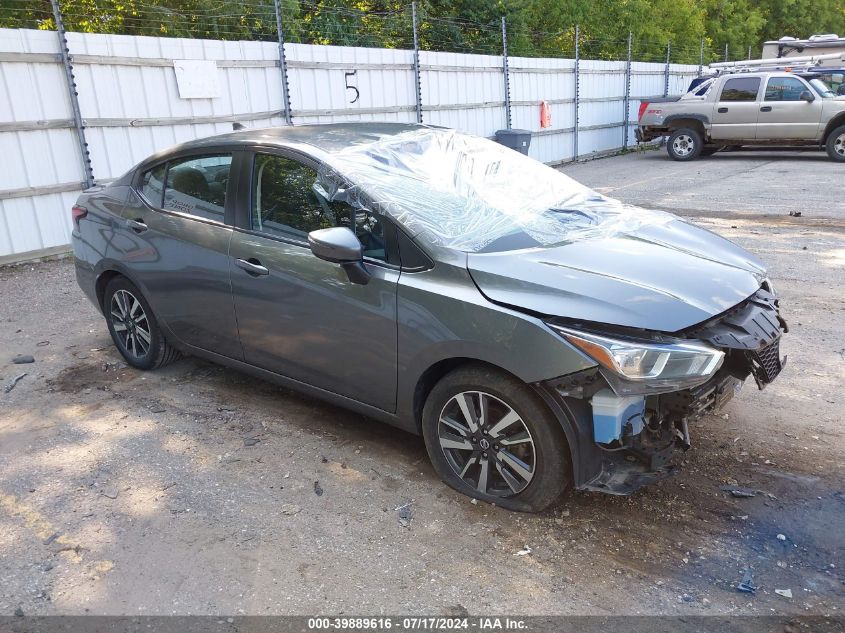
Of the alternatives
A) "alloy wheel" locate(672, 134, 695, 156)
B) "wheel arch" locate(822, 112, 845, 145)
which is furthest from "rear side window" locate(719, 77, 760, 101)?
"wheel arch" locate(822, 112, 845, 145)

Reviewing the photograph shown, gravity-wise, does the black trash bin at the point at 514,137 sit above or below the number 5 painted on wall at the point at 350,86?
below

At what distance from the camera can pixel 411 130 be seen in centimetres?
445

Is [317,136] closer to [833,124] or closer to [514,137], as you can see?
[514,137]

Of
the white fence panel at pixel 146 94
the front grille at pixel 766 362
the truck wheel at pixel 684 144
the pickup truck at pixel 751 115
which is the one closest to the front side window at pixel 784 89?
the pickup truck at pixel 751 115

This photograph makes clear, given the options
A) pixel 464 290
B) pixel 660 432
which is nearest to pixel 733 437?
pixel 660 432

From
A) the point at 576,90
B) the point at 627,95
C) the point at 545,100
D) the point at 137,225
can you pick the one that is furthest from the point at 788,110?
the point at 137,225

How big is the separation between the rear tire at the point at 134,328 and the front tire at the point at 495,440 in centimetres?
229

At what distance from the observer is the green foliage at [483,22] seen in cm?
1288

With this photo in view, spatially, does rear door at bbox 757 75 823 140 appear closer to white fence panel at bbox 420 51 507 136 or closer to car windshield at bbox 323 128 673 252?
white fence panel at bbox 420 51 507 136

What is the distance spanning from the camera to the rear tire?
482 cm

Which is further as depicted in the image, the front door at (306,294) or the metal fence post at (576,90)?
the metal fence post at (576,90)

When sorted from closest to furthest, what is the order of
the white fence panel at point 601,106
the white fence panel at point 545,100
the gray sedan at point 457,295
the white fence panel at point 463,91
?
the gray sedan at point 457,295
the white fence panel at point 463,91
the white fence panel at point 545,100
the white fence panel at point 601,106

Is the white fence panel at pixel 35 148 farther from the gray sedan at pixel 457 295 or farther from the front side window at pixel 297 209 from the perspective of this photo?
the front side window at pixel 297 209

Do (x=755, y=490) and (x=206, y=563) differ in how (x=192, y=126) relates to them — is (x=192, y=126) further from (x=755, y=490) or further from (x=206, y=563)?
(x=755, y=490)
